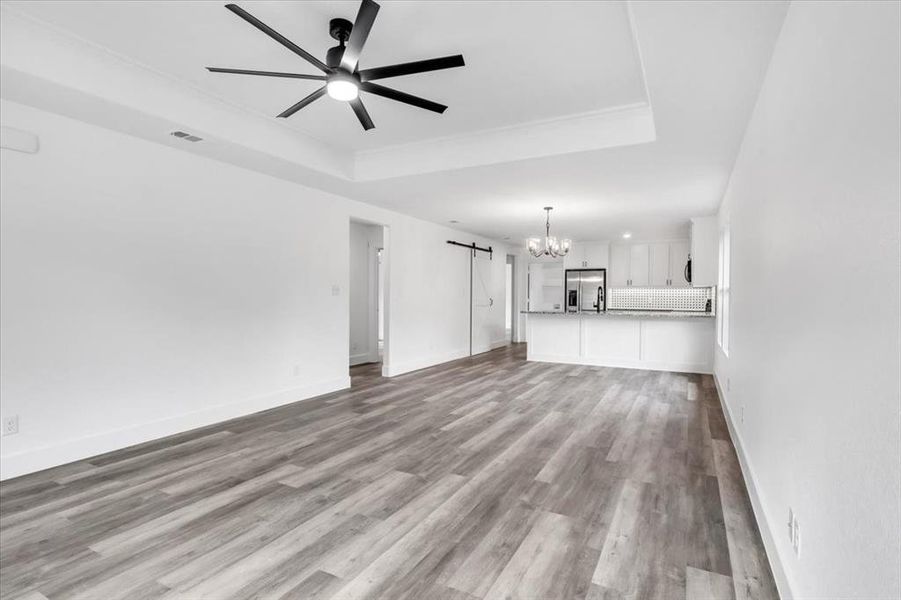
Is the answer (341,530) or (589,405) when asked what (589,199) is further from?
(341,530)

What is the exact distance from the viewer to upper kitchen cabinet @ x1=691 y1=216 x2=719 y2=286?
683 cm

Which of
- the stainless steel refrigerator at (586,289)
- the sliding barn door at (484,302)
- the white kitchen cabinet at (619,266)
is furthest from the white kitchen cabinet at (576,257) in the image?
the sliding barn door at (484,302)

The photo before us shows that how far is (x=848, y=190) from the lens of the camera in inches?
44.6

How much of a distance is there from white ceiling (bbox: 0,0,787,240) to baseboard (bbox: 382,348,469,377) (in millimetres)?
2767

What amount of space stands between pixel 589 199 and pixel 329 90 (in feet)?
12.9

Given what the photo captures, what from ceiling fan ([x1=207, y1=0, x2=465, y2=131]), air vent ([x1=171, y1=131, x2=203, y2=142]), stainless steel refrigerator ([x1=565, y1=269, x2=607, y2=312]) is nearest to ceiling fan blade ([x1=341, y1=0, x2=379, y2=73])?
ceiling fan ([x1=207, y1=0, x2=465, y2=131])

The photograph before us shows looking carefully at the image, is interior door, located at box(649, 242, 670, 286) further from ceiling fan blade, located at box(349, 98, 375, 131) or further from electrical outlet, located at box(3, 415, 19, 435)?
electrical outlet, located at box(3, 415, 19, 435)

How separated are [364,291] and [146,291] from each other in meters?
A: 4.41

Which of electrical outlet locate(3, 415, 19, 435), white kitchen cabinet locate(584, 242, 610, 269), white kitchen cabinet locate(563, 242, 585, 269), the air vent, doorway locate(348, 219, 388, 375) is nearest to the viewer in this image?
electrical outlet locate(3, 415, 19, 435)

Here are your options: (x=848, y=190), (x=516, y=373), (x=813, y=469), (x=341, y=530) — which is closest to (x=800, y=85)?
(x=848, y=190)

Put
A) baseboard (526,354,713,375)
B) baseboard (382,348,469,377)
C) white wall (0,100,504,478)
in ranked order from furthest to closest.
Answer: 1. baseboard (526,354,713,375)
2. baseboard (382,348,469,377)
3. white wall (0,100,504,478)

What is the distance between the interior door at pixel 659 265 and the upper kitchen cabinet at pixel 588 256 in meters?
0.90

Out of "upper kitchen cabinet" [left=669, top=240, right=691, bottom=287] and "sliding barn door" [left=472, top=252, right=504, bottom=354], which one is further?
"sliding barn door" [left=472, top=252, right=504, bottom=354]

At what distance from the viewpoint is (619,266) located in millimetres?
9602
